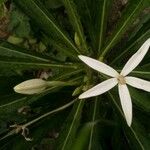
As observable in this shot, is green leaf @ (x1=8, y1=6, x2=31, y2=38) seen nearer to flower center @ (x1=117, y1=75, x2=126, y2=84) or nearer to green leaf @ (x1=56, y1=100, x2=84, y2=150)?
green leaf @ (x1=56, y1=100, x2=84, y2=150)

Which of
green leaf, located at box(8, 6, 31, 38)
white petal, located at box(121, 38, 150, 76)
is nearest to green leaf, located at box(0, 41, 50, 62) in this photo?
white petal, located at box(121, 38, 150, 76)

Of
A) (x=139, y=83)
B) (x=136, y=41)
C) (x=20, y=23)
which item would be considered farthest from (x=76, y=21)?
(x=20, y=23)

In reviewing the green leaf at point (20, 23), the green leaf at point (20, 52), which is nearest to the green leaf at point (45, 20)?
the green leaf at point (20, 52)

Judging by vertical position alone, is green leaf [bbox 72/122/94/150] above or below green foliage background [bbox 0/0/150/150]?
below

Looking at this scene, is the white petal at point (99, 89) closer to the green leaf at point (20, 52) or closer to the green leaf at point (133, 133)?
the green leaf at point (133, 133)

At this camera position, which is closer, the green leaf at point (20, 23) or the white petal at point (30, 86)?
the white petal at point (30, 86)

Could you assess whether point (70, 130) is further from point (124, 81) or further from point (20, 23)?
point (20, 23)
